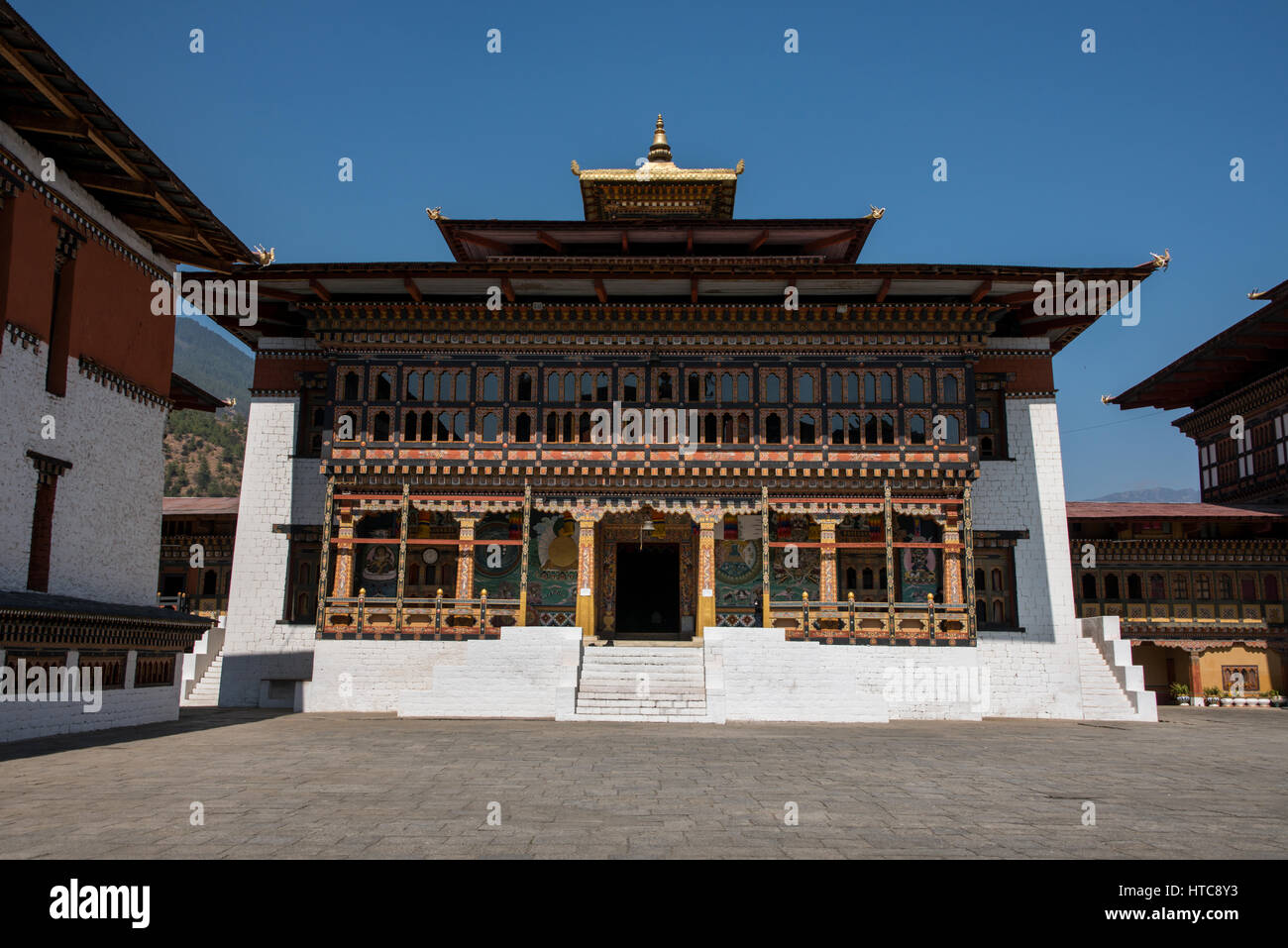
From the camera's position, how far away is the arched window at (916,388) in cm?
2562

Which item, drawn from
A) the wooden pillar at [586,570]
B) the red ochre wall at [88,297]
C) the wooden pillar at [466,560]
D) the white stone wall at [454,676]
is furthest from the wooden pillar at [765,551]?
the red ochre wall at [88,297]

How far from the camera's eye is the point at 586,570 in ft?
83.1

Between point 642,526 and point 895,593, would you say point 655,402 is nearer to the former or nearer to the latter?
point 642,526

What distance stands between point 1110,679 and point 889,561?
646 centimetres

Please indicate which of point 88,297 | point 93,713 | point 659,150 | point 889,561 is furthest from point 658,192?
point 93,713

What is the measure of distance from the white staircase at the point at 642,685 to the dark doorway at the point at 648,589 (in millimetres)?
3663

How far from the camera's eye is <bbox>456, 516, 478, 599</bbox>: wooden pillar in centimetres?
2497

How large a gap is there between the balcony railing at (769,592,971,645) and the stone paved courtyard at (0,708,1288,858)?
5.36 metres

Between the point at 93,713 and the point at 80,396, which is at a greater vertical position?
the point at 80,396

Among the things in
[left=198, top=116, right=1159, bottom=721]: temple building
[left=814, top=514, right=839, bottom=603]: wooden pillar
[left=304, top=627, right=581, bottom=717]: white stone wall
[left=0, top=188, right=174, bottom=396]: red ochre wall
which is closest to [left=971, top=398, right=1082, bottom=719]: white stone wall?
[left=198, top=116, right=1159, bottom=721]: temple building

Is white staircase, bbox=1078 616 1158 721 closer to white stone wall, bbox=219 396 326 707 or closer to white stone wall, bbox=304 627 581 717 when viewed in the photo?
white stone wall, bbox=304 627 581 717

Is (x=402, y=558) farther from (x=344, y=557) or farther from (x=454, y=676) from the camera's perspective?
(x=454, y=676)

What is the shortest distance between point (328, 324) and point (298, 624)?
8274 mm
